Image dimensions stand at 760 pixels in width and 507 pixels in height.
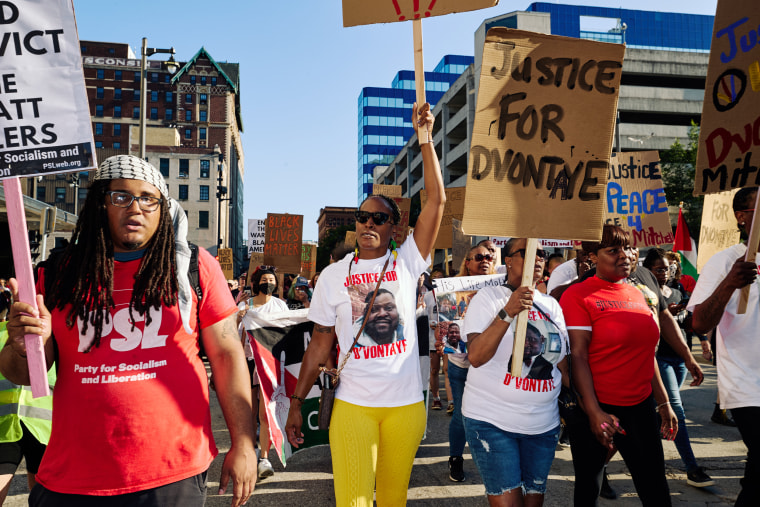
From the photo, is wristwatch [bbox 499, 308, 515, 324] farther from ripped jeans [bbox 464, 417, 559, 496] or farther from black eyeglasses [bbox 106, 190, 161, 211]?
black eyeglasses [bbox 106, 190, 161, 211]

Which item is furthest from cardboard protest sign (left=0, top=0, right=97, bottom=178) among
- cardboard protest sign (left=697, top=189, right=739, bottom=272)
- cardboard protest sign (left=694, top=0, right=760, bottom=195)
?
cardboard protest sign (left=697, top=189, right=739, bottom=272)

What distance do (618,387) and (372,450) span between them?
1437mm

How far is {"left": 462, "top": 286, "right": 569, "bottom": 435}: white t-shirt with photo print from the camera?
9.65ft

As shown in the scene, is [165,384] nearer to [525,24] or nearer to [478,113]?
[478,113]

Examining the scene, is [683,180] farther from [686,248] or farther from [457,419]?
[457,419]

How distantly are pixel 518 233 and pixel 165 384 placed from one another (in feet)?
6.40

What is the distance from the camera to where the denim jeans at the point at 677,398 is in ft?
15.5

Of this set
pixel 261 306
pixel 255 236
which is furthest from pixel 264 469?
pixel 255 236

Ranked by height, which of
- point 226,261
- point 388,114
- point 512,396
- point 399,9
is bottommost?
point 226,261

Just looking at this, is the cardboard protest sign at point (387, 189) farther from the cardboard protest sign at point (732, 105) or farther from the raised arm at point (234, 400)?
the raised arm at point (234, 400)

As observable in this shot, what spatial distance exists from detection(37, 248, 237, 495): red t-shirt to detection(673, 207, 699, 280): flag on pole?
10.3 metres

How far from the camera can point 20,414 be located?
328 cm

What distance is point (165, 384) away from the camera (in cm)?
192

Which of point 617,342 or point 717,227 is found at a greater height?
point 717,227
